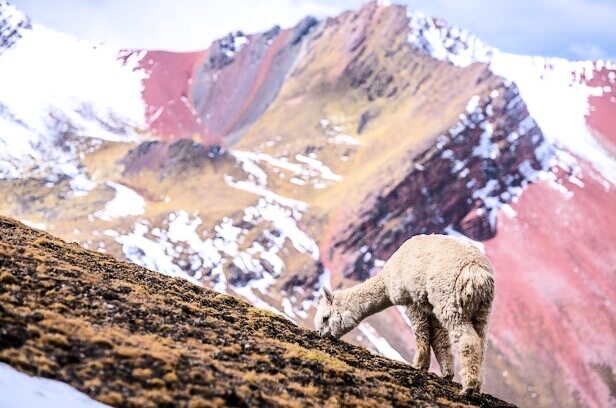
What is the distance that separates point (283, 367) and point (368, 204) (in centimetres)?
8107

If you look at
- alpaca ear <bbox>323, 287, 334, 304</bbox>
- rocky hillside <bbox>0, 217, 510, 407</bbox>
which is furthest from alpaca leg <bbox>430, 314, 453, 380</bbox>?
alpaca ear <bbox>323, 287, 334, 304</bbox>

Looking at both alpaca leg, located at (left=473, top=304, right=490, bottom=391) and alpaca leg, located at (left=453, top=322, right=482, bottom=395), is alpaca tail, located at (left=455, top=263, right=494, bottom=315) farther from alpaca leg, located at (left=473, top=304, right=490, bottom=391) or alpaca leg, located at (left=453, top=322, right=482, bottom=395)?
alpaca leg, located at (left=453, top=322, right=482, bottom=395)

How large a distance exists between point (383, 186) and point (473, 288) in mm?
79745

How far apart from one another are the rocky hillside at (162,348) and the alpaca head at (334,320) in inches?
40.6

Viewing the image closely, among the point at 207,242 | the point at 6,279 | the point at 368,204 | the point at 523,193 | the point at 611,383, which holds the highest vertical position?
the point at 523,193

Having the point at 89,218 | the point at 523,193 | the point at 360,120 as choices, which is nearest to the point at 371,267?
the point at 523,193

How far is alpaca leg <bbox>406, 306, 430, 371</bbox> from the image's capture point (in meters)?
17.7

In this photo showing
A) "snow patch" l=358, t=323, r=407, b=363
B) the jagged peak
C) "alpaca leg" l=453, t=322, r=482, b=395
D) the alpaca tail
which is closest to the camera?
"alpaca leg" l=453, t=322, r=482, b=395

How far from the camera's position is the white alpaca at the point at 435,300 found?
50.6 feet

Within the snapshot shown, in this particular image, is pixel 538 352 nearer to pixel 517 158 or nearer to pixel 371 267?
pixel 371 267

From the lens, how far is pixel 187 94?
193 m

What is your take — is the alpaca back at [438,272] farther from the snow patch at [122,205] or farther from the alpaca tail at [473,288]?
the snow patch at [122,205]

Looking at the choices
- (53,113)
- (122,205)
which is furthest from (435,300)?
(53,113)

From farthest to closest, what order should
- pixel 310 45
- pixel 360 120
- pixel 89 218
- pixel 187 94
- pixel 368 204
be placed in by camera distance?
1. pixel 187 94
2. pixel 310 45
3. pixel 360 120
4. pixel 89 218
5. pixel 368 204
